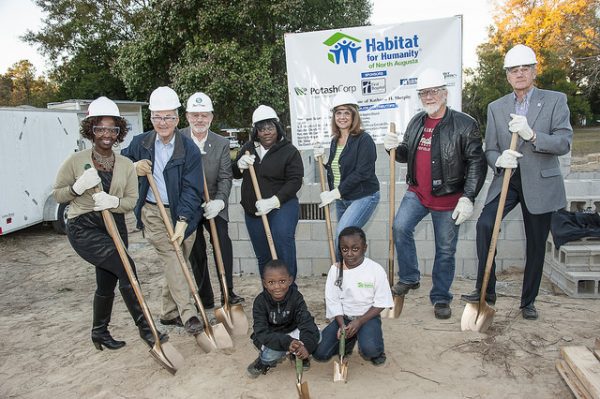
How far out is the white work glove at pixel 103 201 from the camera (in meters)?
3.71

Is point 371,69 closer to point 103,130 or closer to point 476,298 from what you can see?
point 476,298

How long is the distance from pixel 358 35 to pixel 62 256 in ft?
18.5

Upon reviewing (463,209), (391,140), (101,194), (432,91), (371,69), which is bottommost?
(463,209)

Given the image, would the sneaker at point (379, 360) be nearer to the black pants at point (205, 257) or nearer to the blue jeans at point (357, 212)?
the blue jeans at point (357, 212)

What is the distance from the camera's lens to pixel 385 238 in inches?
233

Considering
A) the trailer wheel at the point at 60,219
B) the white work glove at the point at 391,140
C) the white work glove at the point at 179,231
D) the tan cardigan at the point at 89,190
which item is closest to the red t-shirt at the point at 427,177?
the white work glove at the point at 391,140

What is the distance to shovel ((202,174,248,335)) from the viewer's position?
14.5ft

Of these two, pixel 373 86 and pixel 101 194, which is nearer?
pixel 101 194

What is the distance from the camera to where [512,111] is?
407cm

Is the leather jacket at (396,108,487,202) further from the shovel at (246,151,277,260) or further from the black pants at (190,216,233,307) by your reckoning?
the black pants at (190,216,233,307)

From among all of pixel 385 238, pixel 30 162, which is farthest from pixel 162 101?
pixel 30 162

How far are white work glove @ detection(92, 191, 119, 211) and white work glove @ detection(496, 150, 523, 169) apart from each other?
297cm

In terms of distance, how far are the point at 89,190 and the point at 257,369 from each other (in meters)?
1.82

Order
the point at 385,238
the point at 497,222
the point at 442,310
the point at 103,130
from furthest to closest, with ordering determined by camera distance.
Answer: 1. the point at 385,238
2. the point at 442,310
3. the point at 497,222
4. the point at 103,130
